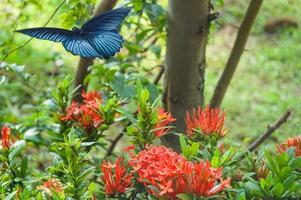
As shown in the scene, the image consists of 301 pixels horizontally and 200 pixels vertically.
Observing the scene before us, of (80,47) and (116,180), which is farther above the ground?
(80,47)

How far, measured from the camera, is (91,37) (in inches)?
36.9

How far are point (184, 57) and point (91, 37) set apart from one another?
455 mm

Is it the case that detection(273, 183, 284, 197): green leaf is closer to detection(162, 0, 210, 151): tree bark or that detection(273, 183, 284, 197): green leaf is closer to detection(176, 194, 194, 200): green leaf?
detection(176, 194, 194, 200): green leaf

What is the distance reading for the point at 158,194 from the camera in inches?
31.1

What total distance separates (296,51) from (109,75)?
10.7 feet

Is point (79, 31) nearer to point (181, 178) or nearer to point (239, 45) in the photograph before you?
point (181, 178)

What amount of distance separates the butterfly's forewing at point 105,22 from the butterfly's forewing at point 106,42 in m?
0.01

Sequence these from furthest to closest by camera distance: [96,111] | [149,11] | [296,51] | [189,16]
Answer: [296,51]
[149,11]
[189,16]
[96,111]

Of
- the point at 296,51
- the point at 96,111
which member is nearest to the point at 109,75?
the point at 96,111

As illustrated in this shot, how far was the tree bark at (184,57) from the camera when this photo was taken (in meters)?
1.34

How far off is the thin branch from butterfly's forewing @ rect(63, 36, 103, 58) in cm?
73

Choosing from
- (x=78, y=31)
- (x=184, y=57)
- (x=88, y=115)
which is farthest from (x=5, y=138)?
(x=184, y=57)

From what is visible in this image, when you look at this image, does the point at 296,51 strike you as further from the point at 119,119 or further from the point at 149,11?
the point at 119,119

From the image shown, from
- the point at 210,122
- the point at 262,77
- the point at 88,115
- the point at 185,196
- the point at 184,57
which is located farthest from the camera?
the point at 262,77
